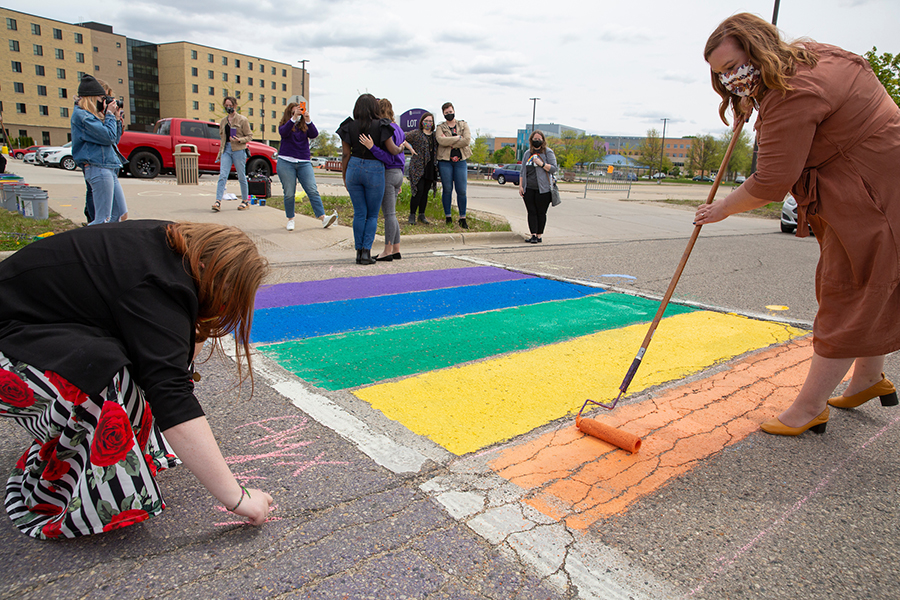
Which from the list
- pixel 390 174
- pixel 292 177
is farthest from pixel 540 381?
pixel 292 177

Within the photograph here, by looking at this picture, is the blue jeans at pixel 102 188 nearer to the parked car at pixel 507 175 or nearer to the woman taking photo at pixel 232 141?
the woman taking photo at pixel 232 141

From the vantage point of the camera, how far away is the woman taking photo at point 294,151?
863 cm

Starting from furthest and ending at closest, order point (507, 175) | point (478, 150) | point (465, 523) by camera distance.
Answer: point (478, 150) → point (507, 175) → point (465, 523)

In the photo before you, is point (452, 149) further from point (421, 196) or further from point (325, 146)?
point (325, 146)

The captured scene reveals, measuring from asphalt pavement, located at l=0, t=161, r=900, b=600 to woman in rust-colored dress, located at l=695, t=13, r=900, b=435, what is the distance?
762 millimetres

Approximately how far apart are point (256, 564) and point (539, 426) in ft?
5.08

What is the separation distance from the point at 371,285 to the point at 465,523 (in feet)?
13.4

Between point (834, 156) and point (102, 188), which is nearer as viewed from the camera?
point (834, 156)

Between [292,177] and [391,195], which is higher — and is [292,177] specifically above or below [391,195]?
above

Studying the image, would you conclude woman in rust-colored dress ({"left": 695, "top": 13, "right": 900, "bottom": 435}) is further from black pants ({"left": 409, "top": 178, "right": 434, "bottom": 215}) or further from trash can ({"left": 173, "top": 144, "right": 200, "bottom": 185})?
trash can ({"left": 173, "top": 144, "right": 200, "bottom": 185})

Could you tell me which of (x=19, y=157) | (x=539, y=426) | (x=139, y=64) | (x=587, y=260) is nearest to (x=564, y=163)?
(x=19, y=157)

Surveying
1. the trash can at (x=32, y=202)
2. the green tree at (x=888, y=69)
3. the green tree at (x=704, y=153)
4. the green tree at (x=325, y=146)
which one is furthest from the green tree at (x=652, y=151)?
the trash can at (x=32, y=202)

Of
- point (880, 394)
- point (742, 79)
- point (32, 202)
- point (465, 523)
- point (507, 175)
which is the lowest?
point (465, 523)

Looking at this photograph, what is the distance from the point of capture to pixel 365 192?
698cm
